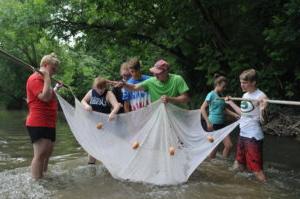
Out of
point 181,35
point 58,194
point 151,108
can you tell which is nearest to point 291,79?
point 181,35

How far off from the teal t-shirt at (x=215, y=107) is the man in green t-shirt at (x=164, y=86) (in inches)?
66.9

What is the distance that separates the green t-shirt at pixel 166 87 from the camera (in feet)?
23.0

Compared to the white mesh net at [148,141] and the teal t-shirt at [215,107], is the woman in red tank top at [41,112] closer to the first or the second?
the white mesh net at [148,141]

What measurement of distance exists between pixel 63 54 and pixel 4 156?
33.1 metres

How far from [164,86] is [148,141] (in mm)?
885

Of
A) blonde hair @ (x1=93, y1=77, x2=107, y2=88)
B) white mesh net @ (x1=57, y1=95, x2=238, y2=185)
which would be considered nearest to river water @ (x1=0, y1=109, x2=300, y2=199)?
white mesh net @ (x1=57, y1=95, x2=238, y2=185)

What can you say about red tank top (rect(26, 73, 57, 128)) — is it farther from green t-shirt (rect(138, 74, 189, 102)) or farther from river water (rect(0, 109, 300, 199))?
green t-shirt (rect(138, 74, 189, 102))

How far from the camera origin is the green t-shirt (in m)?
7.02

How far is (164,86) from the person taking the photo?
7133mm

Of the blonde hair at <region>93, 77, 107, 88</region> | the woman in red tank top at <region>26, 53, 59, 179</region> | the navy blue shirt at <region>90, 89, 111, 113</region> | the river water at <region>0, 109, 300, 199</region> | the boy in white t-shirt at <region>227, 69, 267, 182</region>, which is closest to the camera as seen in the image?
the river water at <region>0, 109, 300, 199</region>

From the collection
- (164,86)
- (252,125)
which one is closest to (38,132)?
(164,86)

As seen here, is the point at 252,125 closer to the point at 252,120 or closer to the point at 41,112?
the point at 252,120

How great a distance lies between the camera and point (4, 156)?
10164mm

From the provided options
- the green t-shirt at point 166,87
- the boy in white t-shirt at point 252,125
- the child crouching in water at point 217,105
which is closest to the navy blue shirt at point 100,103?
the green t-shirt at point 166,87
